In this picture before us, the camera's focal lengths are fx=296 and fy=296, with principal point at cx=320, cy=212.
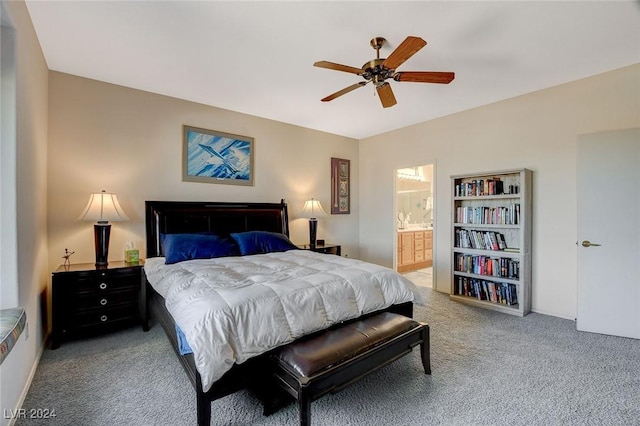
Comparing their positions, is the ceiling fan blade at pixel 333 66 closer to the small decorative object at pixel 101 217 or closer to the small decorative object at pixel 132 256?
the small decorative object at pixel 101 217

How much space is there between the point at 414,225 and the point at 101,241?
20.4 ft

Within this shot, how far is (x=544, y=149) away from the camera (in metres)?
3.58

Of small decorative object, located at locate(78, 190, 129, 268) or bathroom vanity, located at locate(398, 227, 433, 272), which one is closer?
small decorative object, located at locate(78, 190, 129, 268)

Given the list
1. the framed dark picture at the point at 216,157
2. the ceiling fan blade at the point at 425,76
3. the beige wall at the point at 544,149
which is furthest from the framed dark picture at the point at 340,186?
the ceiling fan blade at the point at 425,76

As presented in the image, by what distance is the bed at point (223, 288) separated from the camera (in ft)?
5.46

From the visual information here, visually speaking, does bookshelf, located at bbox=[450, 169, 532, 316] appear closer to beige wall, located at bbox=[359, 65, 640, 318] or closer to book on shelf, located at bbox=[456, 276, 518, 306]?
book on shelf, located at bbox=[456, 276, 518, 306]

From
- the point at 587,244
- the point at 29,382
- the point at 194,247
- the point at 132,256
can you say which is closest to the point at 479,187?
the point at 587,244

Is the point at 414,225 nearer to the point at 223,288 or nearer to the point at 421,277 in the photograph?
the point at 421,277

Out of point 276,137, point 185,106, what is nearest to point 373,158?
point 276,137

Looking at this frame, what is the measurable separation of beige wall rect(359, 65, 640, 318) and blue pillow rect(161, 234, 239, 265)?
3.21 metres

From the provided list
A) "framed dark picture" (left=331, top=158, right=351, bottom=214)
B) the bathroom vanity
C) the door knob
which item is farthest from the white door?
"framed dark picture" (left=331, top=158, right=351, bottom=214)

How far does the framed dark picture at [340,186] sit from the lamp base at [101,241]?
3.49 meters

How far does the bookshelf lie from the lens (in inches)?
141

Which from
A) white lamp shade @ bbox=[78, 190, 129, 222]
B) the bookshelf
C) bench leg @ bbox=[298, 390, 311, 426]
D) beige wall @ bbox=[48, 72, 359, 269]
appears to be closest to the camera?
bench leg @ bbox=[298, 390, 311, 426]
